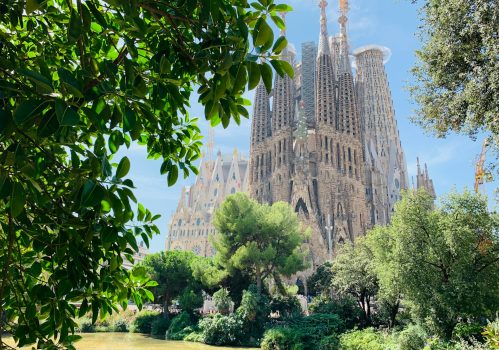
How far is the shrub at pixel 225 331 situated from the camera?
2458 centimetres

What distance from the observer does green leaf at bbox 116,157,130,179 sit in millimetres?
2089

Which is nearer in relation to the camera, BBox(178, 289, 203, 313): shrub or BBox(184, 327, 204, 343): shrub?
BBox(184, 327, 204, 343): shrub

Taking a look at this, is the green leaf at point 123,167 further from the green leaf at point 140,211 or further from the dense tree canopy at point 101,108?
the green leaf at point 140,211

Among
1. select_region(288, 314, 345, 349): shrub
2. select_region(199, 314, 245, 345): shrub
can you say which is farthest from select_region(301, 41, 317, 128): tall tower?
select_region(288, 314, 345, 349): shrub

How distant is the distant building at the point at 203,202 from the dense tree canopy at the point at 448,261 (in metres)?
61.7

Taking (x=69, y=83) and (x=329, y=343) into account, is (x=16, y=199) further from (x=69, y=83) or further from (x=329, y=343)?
(x=329, y=343)

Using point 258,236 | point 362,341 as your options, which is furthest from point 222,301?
point 362,341

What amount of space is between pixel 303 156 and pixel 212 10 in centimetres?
5294

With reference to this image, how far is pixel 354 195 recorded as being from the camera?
53.9 meters

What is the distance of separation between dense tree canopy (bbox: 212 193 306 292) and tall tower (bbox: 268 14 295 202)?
24.3 m

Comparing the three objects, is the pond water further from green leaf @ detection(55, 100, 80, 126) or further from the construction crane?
green leaf @ detection(55, 100, 80, 126)

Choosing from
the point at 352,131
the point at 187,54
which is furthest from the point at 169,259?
the point at 352,131

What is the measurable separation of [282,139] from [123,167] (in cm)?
5438

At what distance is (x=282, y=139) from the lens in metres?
56.0
